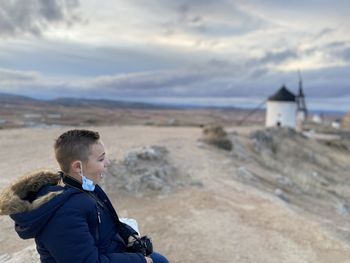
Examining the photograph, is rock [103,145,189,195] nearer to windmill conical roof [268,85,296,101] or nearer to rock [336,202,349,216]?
rock [336,202,349,216]

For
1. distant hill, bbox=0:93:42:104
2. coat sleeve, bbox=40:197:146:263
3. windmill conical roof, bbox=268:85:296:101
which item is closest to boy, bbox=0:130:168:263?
coat sleeve, bbox=40:197:146:263

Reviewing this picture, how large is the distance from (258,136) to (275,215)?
66.2 feet

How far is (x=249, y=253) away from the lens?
8625 millimetres

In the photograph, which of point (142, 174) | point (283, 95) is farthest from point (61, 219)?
point (283, 95)

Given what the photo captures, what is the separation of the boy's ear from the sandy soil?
2.77m

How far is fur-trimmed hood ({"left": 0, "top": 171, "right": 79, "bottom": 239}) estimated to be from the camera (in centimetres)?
334

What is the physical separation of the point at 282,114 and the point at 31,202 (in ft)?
142

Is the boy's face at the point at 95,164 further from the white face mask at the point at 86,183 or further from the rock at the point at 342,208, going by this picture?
the rock at the point at 342,208

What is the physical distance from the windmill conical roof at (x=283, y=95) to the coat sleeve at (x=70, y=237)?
4361 centimetres

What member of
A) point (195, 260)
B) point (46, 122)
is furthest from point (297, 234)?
point (46, 122)

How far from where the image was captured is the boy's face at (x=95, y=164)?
3643mm

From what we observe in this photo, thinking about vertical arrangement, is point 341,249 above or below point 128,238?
below

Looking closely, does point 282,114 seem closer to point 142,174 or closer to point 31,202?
point 142,174

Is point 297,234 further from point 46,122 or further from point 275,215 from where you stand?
point 46,122
